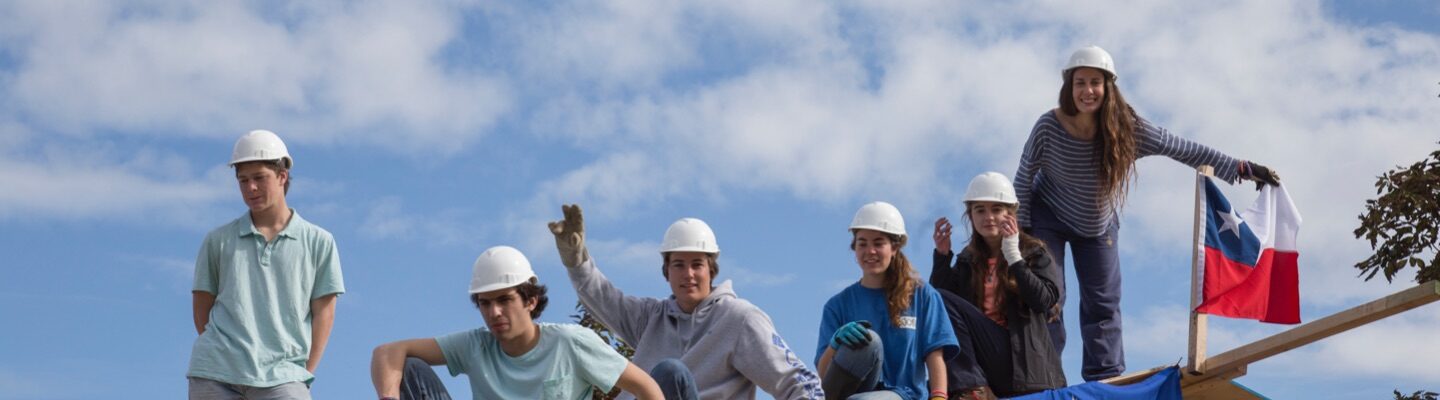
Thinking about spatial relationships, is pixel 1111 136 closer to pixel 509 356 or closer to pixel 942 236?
pixel 942 236

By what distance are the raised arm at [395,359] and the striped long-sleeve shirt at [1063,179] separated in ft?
15.4

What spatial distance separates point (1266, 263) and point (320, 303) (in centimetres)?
738

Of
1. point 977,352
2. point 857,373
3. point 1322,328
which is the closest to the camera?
point 857,373

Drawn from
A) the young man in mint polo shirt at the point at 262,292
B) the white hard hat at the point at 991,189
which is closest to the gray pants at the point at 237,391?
the young man in mint polo shirt at the point at 262,292

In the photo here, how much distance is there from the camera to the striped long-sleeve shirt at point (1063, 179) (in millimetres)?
10250

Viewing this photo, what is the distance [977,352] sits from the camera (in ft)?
29.9

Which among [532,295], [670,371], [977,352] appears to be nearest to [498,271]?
[532,295]

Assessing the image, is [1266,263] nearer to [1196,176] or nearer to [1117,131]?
[1196,176]

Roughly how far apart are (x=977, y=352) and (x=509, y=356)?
316 cm

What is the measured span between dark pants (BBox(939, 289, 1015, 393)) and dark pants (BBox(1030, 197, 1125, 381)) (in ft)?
4.33

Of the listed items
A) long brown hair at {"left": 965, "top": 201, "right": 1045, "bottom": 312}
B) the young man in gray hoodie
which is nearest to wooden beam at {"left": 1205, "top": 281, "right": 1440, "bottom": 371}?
long brown hair at {"left": 965, "top": 201, "right": 1045, "bottom": 312}

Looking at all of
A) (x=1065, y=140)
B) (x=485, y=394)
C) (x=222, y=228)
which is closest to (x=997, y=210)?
(x=1065, y=140)

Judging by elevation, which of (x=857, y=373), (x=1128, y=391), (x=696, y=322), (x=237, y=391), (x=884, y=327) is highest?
(x=1128, y=391)

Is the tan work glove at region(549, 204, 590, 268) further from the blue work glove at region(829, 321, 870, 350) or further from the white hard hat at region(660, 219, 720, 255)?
the blue work glove at region(829, 321, 870, 350)
